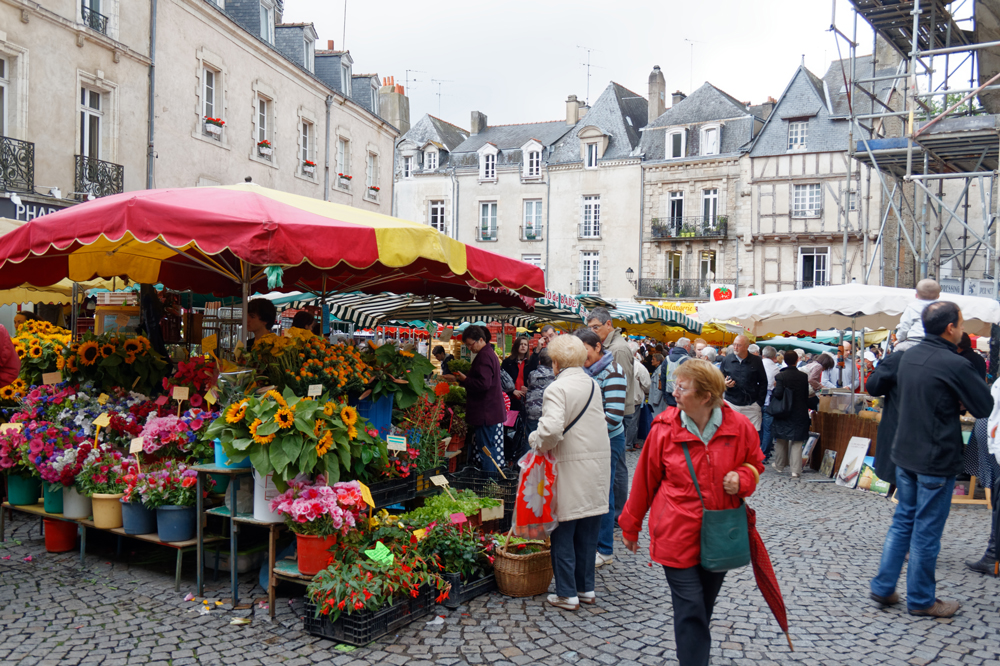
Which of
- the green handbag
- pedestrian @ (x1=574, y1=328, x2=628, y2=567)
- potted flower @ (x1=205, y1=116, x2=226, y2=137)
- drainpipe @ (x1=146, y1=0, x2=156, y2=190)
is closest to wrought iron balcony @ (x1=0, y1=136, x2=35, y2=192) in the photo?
drainpipe @ (x1=146, y1=0, x2=156, y2=190)

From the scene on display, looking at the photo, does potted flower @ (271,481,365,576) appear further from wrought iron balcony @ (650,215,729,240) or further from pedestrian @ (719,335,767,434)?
wrought iron balcony @ (650,215,729,240)

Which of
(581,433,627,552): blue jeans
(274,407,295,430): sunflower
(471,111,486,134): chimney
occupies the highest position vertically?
(471,111,486,134): chimney

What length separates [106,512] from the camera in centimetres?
489

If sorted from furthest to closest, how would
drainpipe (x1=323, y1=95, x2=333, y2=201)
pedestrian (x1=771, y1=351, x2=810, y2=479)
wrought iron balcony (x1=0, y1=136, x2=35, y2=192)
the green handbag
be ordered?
drainpipe (x1=323, y1=95, x2=333, y2=201) → wrought iron balcony (x1=0, y1=136, x2=35, y2=192) → pedestrian (x1=771, y1=351, x2=810, y2=479) → the green handbag

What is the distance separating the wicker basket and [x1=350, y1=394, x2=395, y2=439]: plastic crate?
1223mm

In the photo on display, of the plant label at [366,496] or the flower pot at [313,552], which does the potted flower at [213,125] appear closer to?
the plant label at [366,496]

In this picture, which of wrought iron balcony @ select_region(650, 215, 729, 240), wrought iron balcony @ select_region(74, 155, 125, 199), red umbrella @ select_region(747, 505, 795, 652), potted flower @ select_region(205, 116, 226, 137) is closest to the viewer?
red umbrella @ select_region(747, 505, 795, 652)

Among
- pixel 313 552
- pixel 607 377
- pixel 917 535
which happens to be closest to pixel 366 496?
pixel 313 552

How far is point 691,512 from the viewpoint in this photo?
3152 mm

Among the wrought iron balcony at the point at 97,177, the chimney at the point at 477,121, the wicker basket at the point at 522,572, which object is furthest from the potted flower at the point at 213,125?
the chimney at the point at 477,121

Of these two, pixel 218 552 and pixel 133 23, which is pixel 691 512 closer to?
pixel 218 552

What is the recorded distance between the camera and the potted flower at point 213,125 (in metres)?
15.2

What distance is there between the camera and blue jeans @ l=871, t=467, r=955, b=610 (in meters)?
4.41

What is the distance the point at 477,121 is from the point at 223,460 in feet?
119
